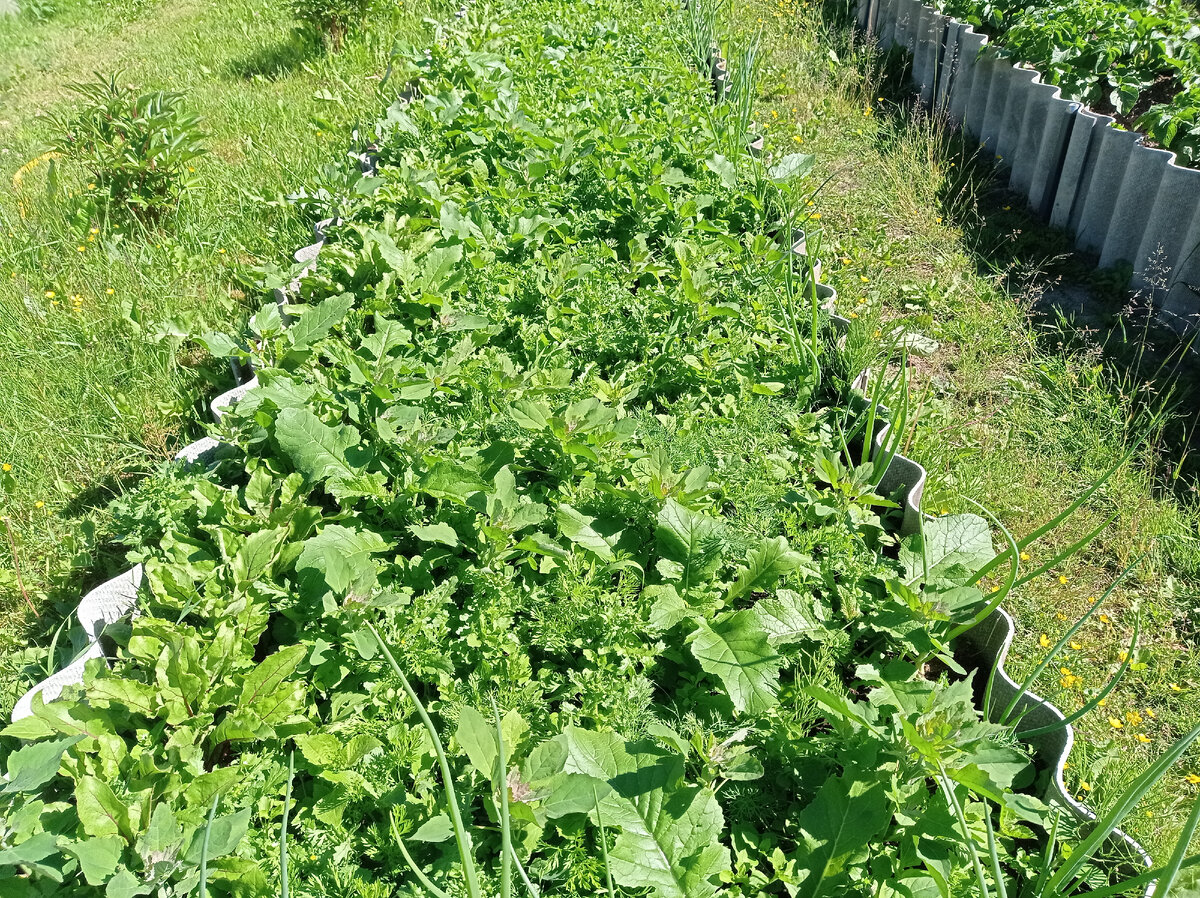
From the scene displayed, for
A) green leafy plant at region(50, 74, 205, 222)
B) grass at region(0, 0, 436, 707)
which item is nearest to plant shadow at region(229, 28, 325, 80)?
grass at region(0, 0, 436, 707)

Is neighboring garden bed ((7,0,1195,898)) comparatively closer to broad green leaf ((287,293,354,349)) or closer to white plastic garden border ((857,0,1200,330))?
broad green leaf ((287,293,354,349))

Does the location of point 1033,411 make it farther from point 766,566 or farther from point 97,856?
point 97,856

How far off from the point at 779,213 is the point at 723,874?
318cm

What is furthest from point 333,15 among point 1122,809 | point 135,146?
point 1122,809

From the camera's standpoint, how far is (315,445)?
250cm

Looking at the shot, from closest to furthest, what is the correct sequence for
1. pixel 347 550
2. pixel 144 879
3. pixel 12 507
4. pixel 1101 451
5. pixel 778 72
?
1. pixel 144 879
2. pixel 347 550
3. pixel 12 507
4. pixel 1101 451
5. pixel 778 72

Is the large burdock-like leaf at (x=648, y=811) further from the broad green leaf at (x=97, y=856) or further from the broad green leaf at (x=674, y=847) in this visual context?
the broad green leaf at (x=97, y=856)

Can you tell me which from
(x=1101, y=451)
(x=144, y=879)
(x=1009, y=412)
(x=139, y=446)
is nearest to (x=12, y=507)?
(x=139, y=446)

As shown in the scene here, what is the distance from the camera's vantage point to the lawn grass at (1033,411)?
260 centimetres

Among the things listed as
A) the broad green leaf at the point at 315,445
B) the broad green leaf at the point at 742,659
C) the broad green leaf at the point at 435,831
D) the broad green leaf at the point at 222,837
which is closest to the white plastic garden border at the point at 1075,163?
the broad green leaf at the point at 742,659

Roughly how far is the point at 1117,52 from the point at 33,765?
5783mm

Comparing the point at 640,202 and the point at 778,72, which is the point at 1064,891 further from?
the point at 778,72

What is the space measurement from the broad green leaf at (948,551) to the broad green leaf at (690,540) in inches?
21.4

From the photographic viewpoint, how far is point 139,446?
10.8ft
